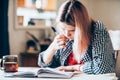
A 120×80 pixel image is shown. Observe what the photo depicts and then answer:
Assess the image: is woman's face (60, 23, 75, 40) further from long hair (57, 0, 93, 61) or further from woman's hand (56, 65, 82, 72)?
woman's hand (56, 65, 82, 72)

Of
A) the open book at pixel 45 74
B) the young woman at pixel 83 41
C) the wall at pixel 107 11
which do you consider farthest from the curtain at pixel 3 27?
the open book at pixel 45 74

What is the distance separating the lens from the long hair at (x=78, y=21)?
2.12 m

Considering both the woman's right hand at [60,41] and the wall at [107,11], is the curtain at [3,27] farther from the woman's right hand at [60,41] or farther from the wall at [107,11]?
the woman's right hand at [60,41]

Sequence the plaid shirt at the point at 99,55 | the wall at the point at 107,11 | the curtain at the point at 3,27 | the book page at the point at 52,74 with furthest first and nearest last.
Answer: the wall at the point at 107,11 → the curtain at the point at 3,27 → the plaid shirt at the point at 99,55 → the book page at the point at 52,74

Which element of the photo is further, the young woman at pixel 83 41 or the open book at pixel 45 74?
the young woman at pixel 83 41

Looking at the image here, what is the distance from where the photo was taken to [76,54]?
221 cm

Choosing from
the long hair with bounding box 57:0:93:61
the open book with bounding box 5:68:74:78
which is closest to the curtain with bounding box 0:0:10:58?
the long hair with bounding box 57:0:93:61

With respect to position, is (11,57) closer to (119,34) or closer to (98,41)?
(98,41)

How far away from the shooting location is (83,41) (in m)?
2.14

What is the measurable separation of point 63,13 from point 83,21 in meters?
0.15

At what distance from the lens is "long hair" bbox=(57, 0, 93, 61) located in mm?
2117

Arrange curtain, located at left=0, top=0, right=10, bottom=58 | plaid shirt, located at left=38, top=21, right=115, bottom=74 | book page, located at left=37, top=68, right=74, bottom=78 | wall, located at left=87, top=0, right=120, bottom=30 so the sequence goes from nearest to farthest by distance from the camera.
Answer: book page, located at left=37, top=68, right=74, bottom=78 → plaid shirt, located at left=38, top=21, right=115, bottom=74 → curtain, located at left=0, top=0, right=10, bottom=58 → wall, located at left=87, top=0, right=120, bottom=30

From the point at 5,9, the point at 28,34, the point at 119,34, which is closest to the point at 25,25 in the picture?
the point at 28,34

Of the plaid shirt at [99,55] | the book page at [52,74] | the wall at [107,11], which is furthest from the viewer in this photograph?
the wall at [107,11]
